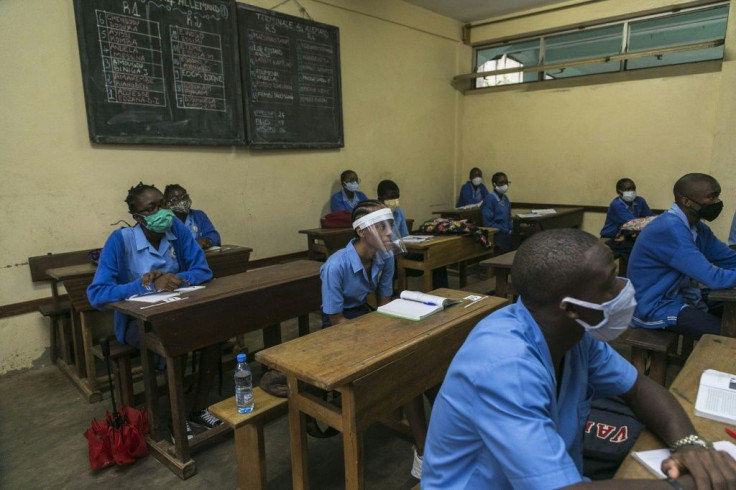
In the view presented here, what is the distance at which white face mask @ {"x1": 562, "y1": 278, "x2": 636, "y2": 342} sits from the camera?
1013 mm

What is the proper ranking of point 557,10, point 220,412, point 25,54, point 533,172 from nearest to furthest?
point 220,412 → point 25,54 → point 557,10 → point 533,172

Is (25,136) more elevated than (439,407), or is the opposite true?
(25,136)

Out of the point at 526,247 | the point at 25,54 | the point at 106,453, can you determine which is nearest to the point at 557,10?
the point at 25,54

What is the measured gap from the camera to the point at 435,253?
4.29 metres

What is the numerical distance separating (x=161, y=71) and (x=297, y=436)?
3625mm

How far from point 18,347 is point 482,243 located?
4.22 meters

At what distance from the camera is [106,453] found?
2352 mm

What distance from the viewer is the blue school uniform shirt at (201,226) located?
4243 mm

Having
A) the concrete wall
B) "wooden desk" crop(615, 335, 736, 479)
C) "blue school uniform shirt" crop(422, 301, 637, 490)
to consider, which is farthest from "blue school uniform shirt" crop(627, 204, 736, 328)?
the concrete wall

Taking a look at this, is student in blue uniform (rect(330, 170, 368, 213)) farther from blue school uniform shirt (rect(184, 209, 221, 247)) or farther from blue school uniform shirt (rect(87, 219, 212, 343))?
blue school uniform shirt (rect(87, 219, 212, 343))

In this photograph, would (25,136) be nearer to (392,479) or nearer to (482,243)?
(392,479)

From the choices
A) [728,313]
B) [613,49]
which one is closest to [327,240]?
[728,313]

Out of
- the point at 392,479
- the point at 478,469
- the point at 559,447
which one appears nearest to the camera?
the point at 559,447

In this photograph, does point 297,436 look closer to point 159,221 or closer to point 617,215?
point 159,221
